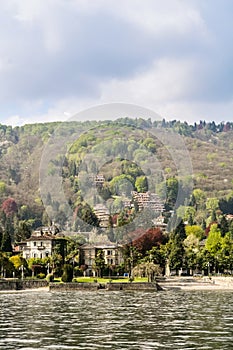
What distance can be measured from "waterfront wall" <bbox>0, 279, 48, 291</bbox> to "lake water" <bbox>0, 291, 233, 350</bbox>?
58.7 ft

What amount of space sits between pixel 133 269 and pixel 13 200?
383 ft

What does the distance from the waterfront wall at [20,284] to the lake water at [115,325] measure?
17878mm

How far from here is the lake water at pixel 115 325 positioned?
27203 millimetres

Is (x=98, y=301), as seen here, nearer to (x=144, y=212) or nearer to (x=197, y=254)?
(x=197, y=254)

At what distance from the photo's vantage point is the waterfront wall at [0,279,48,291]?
68.4 metres


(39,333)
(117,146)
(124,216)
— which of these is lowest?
(39,333)

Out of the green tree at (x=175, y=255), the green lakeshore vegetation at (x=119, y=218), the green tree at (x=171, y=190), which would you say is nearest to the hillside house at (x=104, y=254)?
the green lakeshore vegetation at (x=119, y=218)

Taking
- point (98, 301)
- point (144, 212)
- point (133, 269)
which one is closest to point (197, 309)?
point (98, 301)

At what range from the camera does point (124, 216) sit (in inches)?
5118

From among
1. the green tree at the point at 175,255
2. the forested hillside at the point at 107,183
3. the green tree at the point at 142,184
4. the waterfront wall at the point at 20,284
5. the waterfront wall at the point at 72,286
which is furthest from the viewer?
the green tree at the point at 142,184

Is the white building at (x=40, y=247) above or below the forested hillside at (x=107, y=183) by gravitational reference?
below

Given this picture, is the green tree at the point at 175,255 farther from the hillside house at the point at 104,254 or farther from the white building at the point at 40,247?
the white building at the point at 40,247

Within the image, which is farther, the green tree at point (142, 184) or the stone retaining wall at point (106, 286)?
the green tree at point (142, 184)

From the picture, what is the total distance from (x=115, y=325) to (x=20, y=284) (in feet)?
124
